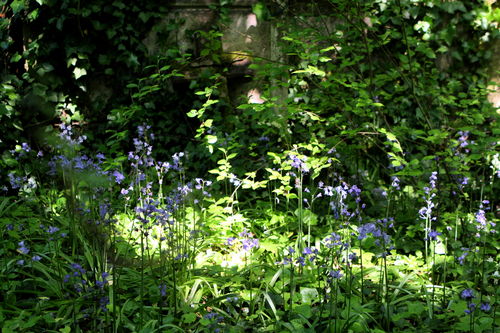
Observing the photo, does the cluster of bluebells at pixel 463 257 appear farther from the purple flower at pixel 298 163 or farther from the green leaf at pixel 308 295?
the purple flower at pixel 298 163

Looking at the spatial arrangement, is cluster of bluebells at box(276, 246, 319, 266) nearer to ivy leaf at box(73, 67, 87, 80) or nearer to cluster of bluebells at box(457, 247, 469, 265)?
cluster of bluebells at box(457, 247, 469, 265)

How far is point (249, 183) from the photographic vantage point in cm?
429

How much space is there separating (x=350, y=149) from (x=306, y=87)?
4.72 ft

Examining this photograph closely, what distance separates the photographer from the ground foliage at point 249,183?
8.85 feet

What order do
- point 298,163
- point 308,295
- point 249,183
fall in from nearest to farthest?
point 308,295 → point 298,163 → point 249,183

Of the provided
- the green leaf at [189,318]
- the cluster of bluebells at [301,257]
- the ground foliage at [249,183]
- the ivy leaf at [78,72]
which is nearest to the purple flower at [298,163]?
the ground foliage at [249,183]

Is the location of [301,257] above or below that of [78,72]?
below

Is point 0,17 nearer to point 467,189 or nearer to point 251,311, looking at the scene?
point 251,311

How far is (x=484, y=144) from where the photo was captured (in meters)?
4.09

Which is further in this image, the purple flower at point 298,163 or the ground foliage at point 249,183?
the purple flower at point 298,163

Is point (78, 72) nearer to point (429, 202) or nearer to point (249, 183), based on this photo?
point (249, 183)

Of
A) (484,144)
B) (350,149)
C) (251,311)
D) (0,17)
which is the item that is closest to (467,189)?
(484,144)

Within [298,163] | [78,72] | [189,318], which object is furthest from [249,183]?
[78,72]

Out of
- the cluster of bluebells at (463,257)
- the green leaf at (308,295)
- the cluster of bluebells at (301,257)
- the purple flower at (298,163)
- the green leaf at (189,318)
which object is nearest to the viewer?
the green leaf at (189,318)
